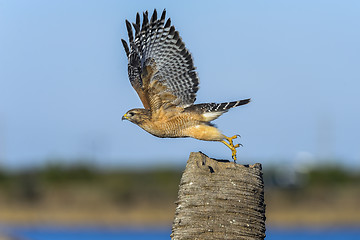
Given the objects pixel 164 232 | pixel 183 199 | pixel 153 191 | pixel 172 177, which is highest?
pixel 172 177

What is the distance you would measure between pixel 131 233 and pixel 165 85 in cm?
2142

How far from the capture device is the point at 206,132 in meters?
9.88

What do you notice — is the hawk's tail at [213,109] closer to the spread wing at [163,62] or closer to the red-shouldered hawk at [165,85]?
the red-shouldered hawk at [165,85]

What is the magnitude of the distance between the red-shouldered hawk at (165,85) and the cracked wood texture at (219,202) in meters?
2.49

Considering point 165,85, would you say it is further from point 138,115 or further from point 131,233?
point 131,233

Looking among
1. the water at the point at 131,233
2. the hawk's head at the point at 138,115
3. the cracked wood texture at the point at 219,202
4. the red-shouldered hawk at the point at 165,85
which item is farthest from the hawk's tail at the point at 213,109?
the water at the point at 131,233

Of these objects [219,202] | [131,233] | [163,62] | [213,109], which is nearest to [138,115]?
[163,62]

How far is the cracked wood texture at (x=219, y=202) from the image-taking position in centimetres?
722

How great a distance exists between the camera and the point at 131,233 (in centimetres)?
3109
